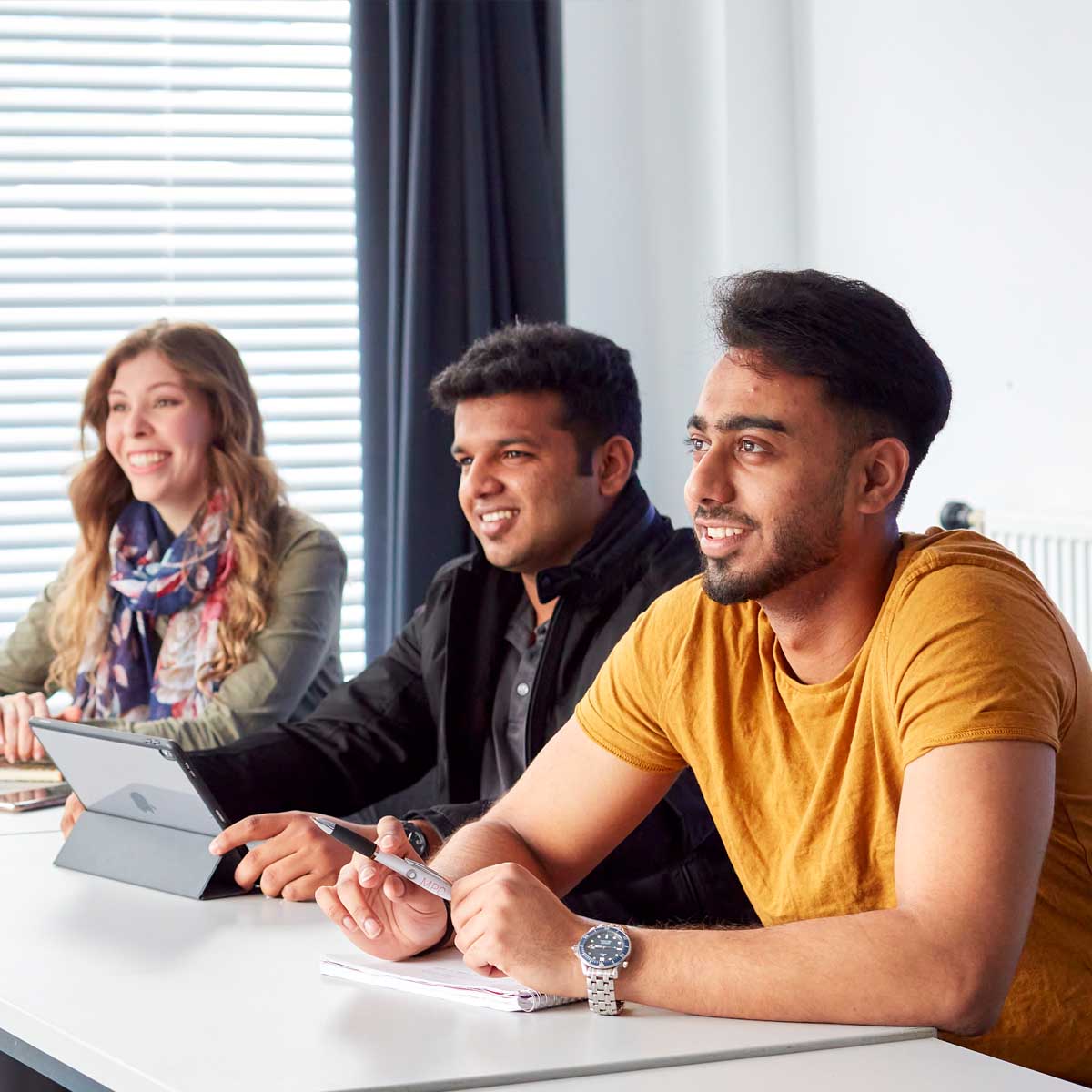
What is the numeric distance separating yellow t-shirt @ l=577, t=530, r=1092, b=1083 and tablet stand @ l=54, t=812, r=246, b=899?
1.68 ft

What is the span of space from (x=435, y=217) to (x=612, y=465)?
172 cm

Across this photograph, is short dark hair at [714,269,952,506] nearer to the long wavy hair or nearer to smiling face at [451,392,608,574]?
smiling face at [451,392,608,574]

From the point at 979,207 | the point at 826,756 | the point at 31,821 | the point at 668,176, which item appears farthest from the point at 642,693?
the point at 668,176

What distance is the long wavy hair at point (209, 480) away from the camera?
9.42 feet

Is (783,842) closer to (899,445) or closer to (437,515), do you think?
(899,445)

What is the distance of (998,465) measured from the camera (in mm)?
3361

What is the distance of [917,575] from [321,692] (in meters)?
1.71

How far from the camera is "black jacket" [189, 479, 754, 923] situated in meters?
2.01

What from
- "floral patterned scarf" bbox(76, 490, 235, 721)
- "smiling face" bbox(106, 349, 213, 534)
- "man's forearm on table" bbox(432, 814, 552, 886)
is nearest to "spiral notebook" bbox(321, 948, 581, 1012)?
"man's forearm on table" bbox(432, 814, 552, 886)

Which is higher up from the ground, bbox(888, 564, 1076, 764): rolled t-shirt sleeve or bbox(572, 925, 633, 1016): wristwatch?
bbox(888, 564, 1076, 764): rolled t-shirt sleeve

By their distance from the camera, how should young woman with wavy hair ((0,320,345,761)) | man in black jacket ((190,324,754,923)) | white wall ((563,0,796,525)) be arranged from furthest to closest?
white wall ((563,0,796,525)), young woman with wavy hair ((0,320,345,761)), man in black jacket ((190,324,754,923))

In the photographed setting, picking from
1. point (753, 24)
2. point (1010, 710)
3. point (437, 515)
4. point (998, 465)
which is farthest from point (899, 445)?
point (753, 24)

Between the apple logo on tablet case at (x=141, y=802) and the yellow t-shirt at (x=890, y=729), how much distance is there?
0.60m

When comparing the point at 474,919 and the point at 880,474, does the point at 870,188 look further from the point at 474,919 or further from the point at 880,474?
the point at 474,919
